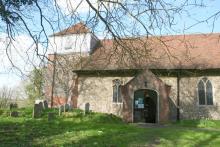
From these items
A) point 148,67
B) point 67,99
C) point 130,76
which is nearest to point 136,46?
point 148,67

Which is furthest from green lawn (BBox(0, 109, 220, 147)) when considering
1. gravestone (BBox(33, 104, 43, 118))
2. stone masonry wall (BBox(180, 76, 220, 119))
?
stone masonry wall (BBox(180, 76, 220, 119))

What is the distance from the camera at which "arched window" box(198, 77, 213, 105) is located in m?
25.2

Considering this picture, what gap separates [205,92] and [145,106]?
190 inches

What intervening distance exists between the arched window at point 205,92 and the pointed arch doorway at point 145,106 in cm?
365

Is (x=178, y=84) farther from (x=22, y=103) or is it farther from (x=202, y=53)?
(x=22, y=103)

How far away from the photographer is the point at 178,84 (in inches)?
1027

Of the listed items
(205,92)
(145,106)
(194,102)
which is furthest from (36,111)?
(205,92)

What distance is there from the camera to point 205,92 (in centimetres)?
2523

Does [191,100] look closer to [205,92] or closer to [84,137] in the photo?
[205,92]

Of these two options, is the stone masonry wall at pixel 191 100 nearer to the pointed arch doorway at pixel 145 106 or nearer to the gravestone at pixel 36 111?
the pointed arch doorway at pixel 145 106

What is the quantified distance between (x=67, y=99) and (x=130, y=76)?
6.74 metres

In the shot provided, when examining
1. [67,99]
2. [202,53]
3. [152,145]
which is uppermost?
[202,53]

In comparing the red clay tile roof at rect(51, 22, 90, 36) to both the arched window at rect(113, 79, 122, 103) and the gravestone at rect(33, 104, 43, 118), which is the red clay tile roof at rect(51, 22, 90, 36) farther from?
the arched window at rect(113, 79, 122, 103)

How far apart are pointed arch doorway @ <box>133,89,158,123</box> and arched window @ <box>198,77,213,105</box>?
3650mm
